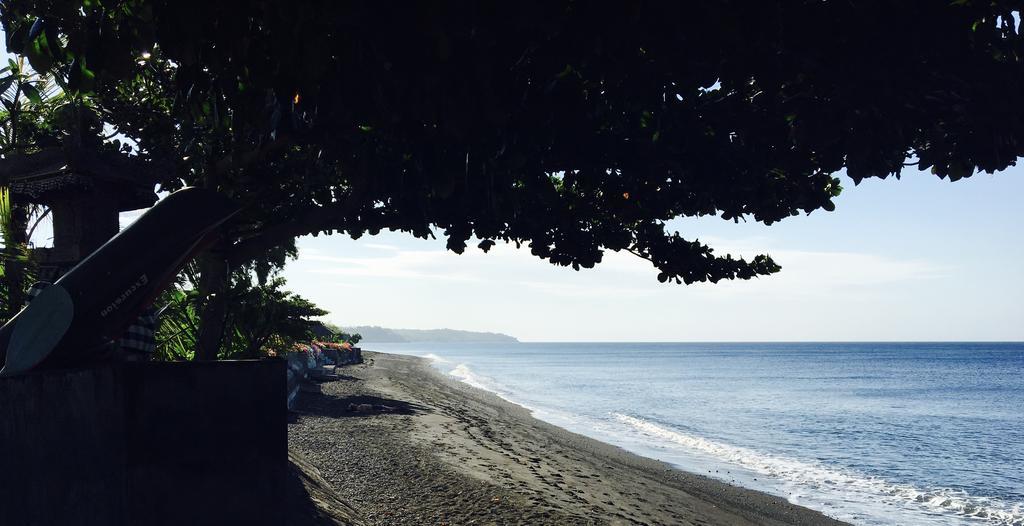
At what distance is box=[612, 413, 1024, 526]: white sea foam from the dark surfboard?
15313 mm

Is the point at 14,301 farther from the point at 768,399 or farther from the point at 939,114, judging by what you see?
the point at 768,399

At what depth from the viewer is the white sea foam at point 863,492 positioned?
17078mm

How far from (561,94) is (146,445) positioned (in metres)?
3.86

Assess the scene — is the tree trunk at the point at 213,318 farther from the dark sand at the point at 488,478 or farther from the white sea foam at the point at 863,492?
the white sea foam at the point at 863,492

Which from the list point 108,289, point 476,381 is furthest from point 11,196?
point 476,381

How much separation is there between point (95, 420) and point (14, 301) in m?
3.39

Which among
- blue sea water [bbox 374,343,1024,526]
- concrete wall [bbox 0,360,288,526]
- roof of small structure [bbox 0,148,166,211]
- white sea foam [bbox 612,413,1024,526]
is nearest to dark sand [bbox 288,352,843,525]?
blue sea water [bbox 374,343,1024,526]

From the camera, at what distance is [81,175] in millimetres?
7074

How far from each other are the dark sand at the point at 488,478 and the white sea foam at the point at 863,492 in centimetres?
260

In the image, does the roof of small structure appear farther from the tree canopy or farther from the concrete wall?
the concrete wall

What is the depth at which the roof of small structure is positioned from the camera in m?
7.08

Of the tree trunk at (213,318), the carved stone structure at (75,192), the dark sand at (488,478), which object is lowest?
the dark sand at (488,478)

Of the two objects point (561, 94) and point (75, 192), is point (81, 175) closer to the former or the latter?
point (75, 192)

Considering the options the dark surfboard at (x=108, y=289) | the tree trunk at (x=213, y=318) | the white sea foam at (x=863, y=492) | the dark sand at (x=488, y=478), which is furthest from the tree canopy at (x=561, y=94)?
the white sea foam at (x=863, y=492)
